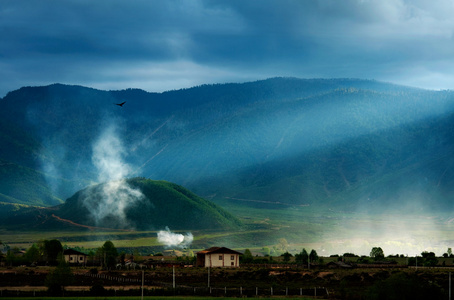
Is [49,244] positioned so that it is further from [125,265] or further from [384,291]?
[384,291]

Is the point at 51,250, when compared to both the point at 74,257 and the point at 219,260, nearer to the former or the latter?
the point at 74,257

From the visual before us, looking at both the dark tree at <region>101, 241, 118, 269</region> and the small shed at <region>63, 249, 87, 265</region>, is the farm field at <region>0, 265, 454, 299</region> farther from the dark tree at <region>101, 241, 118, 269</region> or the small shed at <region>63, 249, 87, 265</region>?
the small shed at <region>63, 249, 87, 265</region>

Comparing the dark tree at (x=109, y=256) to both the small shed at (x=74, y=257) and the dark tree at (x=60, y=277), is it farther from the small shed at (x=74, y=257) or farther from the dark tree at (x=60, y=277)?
the dark tree at (x=60, y=277)

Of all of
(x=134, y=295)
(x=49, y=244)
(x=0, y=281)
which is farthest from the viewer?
(x=49, y=244)

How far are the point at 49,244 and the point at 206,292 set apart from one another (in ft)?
310

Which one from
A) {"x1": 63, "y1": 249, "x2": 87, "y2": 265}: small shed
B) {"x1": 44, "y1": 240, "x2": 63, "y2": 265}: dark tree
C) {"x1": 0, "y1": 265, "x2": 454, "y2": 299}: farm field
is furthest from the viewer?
{"x1": 44, "y1": 240, "x2": 63, "y2": 265}: dark tree

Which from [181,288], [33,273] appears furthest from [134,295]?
[33,273]

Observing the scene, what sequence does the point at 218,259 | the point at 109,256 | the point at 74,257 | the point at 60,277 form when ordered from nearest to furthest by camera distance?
the point at 60,277 < the point at 218,259 < the point at 109,256 < the point at 74,257

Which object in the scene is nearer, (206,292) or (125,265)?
(206,292)

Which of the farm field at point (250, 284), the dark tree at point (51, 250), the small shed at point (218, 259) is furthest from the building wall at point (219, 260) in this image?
the dark tree at point (51, 250)

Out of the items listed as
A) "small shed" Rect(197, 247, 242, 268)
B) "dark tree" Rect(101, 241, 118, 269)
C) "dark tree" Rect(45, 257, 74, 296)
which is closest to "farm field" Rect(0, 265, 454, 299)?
"dark tree" Rect(45, 257, 74, 296)

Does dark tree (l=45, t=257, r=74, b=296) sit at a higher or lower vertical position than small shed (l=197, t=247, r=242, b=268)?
lower

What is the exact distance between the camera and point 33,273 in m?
112

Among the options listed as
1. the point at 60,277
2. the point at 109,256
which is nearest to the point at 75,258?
the point at 109,256
